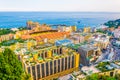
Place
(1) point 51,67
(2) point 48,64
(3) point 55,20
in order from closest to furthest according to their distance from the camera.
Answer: (2) point 48,64 < (1) point 51,67 < (3) point 55,20

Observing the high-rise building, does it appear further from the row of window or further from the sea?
the sea

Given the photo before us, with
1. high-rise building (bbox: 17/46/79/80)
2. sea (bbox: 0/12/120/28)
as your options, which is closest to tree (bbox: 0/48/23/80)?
high-rise building (bbox: 17/46/79/80)

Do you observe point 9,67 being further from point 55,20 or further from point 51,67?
point 55,20

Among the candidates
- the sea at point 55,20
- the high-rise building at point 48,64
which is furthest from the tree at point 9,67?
the sea at point 55,20

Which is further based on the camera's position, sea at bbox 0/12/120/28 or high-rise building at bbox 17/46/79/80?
sea at bbox 0/12/120/28

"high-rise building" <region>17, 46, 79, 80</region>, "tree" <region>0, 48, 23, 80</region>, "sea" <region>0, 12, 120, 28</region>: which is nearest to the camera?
"tree" <region>0, 48, 23, 80</region>

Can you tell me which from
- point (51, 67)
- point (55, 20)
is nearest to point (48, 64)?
point (51, 67)

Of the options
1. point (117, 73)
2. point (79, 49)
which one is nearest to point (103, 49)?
point (79, 49)

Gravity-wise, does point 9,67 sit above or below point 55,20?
above

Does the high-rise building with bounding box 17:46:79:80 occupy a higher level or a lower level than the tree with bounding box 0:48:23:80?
lower
